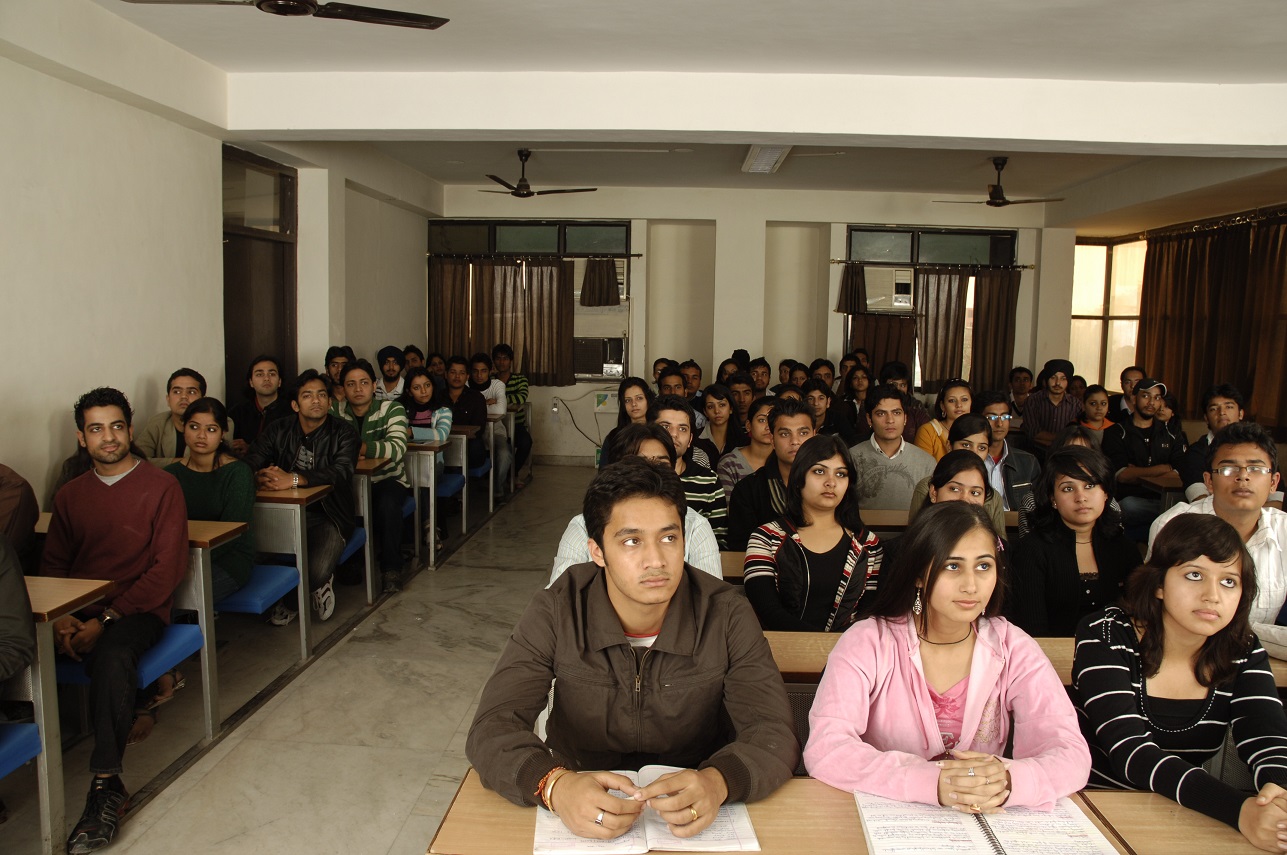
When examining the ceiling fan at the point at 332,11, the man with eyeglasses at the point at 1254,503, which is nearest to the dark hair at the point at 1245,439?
the man with eyeglasses at the point at 1254,503

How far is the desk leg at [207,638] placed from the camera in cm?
310

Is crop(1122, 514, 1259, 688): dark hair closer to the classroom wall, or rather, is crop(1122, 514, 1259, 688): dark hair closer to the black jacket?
the black jacket

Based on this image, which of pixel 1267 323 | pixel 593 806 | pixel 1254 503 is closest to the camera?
pixel 593 806

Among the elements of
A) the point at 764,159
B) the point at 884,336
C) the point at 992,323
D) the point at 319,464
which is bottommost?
the point at 319,464

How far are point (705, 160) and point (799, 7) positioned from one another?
385 cm

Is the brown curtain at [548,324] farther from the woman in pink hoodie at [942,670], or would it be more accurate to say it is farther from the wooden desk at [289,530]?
the woman in pink hoodie at [942,670]

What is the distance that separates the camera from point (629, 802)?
142cm

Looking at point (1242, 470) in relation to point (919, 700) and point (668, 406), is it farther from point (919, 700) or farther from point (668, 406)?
point (668, 406)

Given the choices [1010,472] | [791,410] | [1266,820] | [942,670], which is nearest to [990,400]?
[1010,472]

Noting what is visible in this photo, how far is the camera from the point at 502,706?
5.57 ft

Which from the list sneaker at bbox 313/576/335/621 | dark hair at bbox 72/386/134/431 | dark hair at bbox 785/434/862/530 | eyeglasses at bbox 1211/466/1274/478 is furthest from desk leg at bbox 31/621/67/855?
eyeglasses at bbox 1211/466/1274/478

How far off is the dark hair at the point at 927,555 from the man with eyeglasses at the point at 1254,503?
1.38 m

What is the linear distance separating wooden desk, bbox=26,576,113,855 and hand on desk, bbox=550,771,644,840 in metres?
1.69

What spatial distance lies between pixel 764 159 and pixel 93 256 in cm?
470
